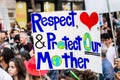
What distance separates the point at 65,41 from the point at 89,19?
55 cm

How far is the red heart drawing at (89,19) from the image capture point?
7.48 m

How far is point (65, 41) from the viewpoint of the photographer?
7.30 metres

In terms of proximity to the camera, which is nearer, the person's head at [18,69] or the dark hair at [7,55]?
the person's head at [18,69]

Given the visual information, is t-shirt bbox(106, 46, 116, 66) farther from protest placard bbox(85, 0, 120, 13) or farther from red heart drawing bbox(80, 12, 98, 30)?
red heart drawing bbox(80, 12, 98, 30)

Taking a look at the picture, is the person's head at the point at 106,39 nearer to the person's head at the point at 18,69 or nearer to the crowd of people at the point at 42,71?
the crowd of people at the point at 42,71

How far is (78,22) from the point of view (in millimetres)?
7504

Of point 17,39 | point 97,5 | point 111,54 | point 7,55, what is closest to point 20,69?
point 7,55

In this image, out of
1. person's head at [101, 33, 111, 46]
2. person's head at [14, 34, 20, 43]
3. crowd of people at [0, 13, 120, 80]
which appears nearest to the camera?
crowd of people at [0, 13, 120, 80]

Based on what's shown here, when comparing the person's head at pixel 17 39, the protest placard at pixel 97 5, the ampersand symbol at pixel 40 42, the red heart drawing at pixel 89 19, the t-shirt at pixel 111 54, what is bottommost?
the t-shirt at pixel 111 54

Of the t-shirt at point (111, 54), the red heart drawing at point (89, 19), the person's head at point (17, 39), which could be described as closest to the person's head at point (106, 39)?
the t-shirt at point (111, 54)

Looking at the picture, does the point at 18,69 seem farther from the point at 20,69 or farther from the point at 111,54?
the point at 111,54

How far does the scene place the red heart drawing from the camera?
748 cm

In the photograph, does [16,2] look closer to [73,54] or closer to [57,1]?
[57,1]

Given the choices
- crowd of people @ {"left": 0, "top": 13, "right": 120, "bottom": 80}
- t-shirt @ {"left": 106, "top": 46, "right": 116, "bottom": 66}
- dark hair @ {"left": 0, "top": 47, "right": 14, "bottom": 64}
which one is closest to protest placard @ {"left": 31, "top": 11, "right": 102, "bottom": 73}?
crowd of people @ {"left": 0, "top": 13, "right": 120, "bottom": 80}
